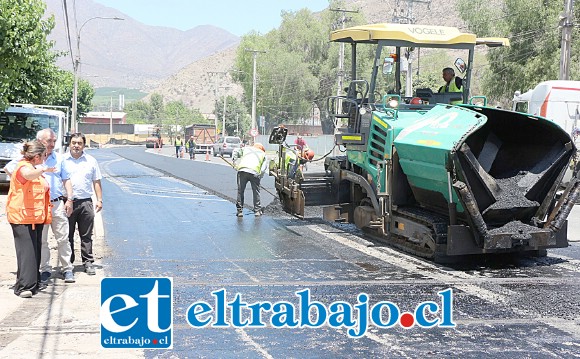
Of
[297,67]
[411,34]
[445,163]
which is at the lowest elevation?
[445,163]

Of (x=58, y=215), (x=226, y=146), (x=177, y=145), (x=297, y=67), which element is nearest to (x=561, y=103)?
(x=58, y=215)

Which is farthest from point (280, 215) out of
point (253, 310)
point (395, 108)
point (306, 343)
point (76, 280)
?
point (306, 343)

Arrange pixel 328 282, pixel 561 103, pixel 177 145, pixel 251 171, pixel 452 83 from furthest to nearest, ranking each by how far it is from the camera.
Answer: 1. pixel 177 145
2. pixel 561 103
3. pixel 251 171
4. pixel 452 83
5. pixel 328 282

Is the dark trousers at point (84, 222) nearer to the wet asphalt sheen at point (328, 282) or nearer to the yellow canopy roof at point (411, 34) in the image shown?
the wet asphalt sheen at point (328, 282)

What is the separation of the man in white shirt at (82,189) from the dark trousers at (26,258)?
105 cm

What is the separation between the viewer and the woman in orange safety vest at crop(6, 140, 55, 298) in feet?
26.0

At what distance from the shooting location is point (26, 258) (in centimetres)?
798

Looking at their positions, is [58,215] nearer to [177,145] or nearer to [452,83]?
[452,83]

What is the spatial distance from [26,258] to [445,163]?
476 centimetres

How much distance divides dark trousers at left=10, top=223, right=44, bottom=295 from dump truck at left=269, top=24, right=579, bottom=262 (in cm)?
467

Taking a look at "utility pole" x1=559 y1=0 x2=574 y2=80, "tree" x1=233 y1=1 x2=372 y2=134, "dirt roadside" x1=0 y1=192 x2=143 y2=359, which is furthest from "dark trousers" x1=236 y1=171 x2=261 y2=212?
"tree" x1=233 y1=1 x2=372 y2=134

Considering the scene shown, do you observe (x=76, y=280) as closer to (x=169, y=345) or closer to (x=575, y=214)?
(x=169, y=345)

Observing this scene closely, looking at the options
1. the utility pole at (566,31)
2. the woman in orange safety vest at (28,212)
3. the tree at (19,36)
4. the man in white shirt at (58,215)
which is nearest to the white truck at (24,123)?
the tree at (19,36)

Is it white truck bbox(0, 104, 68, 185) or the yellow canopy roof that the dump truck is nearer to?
the yellow canopy roof
